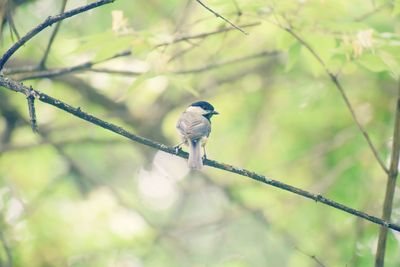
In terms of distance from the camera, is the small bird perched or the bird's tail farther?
the small bird perched

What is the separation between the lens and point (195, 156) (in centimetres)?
325

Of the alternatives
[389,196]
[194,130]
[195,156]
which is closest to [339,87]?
[389,196]

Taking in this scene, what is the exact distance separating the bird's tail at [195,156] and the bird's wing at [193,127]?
0.17 ft

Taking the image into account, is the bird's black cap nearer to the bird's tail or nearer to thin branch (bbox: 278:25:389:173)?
the bird's tail

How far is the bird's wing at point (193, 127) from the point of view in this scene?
3.66 meters

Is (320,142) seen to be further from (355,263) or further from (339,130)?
A: (355,263)

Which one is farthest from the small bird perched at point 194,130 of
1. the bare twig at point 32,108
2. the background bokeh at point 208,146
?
the bare twig at point 32,108

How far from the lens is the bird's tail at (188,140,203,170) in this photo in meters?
3.09

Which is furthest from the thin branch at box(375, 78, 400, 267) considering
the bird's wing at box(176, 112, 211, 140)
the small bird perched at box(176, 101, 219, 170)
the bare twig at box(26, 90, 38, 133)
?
the bare twig at box(26, 90, 38, 133)

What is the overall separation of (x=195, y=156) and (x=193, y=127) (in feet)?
1.64

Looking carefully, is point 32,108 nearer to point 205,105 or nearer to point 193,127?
point 193,127

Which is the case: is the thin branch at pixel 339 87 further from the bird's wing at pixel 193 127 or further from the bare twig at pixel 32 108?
the bare twig at pixel 32 108

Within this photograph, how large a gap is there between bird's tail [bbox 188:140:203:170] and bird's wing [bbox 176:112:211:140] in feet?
0.17

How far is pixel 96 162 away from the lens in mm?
6980
